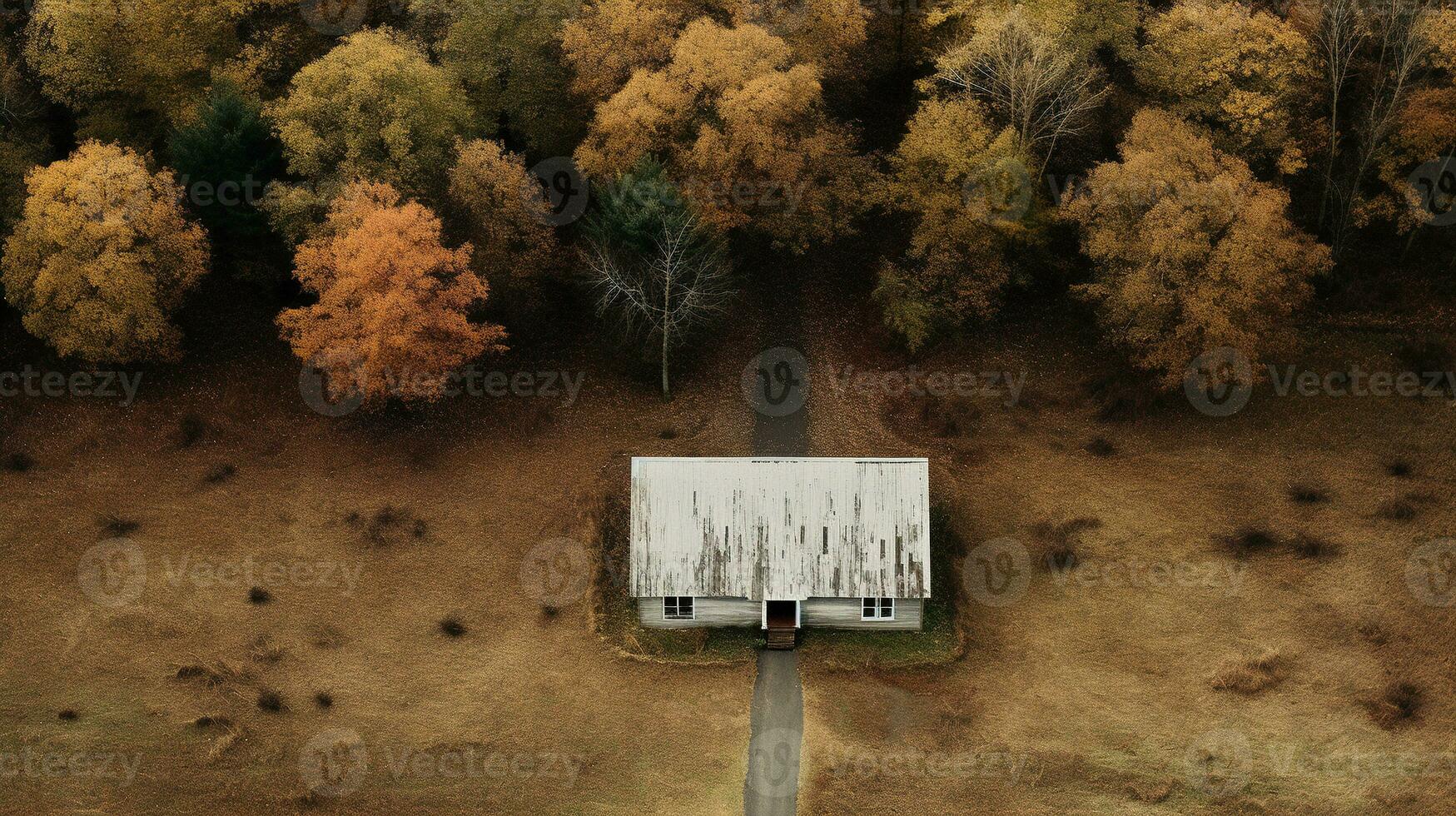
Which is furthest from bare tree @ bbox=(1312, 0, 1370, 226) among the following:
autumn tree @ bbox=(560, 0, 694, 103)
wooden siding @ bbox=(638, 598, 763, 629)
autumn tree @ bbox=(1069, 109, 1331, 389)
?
wooden siding @ bbox=(638, 598, 763, 629)

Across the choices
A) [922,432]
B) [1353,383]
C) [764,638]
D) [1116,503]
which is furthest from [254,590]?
[1353,383]

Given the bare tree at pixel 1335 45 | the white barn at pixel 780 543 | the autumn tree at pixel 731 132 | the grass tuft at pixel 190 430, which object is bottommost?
the white barn at pixel 780 543

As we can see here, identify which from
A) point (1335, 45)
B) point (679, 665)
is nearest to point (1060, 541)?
point (679, 665)

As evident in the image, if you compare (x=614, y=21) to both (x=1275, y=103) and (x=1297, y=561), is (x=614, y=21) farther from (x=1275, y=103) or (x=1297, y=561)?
(x=1297, y=561)

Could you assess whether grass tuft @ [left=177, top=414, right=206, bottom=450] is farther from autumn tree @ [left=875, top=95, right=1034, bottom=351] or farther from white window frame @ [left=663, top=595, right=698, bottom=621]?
autumn tree @ [left=875, top=95, right=1034, bottom=351]

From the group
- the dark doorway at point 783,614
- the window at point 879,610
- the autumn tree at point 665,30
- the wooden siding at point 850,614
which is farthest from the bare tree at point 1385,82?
the dark doorway at point 783,614

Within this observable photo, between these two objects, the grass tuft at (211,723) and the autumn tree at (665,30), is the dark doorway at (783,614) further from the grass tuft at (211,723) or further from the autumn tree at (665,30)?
the autumn tree at (665,30)
